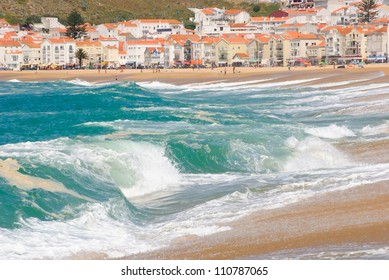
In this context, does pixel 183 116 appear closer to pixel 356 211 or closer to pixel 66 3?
pixel 356 211

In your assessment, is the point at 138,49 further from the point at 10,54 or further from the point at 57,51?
the point at 10,54

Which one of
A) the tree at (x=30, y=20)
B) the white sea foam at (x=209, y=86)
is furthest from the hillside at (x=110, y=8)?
the white sea foam at (x=209, y=86)

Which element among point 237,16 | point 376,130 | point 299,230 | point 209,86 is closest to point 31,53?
point 237,16

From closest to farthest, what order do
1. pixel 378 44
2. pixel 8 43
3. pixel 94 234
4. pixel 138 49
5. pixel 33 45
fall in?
pixel 94 234 < pixel 378 44 < pixel 8 43 < pixel 33 45 < pixel 138 49

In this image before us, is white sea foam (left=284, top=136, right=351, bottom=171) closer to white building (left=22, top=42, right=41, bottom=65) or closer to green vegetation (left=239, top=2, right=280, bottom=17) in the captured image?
white building (left=22, top=42, right=41, bottom=65)

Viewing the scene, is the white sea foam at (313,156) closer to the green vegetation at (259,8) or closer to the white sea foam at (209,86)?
the white sea foam at (209,86)

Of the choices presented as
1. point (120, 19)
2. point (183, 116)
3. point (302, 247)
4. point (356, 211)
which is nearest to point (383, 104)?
point (183, 116)

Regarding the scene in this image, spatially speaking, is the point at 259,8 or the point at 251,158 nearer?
the point at 251,158

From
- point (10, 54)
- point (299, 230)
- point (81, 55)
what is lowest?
point (299, 230)
